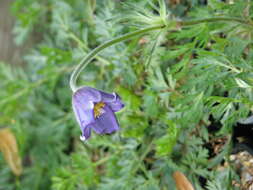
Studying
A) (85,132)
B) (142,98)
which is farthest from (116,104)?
(142,98)

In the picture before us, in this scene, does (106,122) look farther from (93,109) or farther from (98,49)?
(98,49)

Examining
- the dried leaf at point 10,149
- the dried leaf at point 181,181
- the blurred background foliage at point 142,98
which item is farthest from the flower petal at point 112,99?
the dried leaf at point 10,149

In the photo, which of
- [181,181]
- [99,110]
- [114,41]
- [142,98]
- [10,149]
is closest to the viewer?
[114,41]

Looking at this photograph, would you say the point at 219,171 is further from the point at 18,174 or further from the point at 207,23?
the point at 18,174

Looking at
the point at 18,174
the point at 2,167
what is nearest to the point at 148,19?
the point at 18,174

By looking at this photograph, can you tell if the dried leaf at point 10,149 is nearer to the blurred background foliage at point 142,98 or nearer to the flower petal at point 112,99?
the blurred background foliage at point 142,98

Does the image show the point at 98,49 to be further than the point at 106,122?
No
